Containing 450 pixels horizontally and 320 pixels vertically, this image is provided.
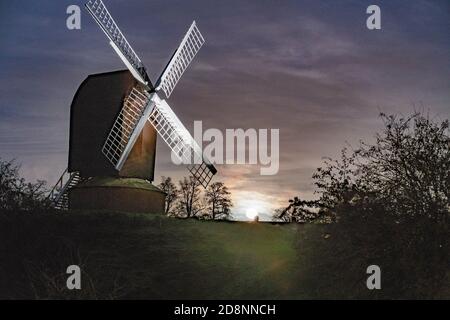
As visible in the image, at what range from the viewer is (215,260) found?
61.9 ft

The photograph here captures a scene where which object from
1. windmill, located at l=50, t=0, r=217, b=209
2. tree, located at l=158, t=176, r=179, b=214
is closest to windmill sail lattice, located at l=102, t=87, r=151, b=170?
windmill, located at l=50, t=0, r=217, b=209

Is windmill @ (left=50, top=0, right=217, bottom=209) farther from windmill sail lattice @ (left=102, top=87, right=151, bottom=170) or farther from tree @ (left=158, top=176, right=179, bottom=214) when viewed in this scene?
tree @ (left=158, top=176, right=179, bottom=214)

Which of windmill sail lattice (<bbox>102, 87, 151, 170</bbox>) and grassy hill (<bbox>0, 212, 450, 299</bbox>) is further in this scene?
windmill sail lattice (<bbox>102, 87, 151, 170</bbox>)

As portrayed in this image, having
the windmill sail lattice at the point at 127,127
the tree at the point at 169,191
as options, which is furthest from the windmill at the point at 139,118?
the tree at the point at 169,191

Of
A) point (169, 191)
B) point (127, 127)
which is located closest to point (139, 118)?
point (127, 127)

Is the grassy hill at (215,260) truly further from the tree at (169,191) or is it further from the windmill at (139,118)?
the tree at (169,191)

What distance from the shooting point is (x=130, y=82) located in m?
27.4

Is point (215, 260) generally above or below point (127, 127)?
below

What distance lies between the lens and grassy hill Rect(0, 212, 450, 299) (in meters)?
12.5

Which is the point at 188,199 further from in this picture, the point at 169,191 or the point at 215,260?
the point at 215,260
